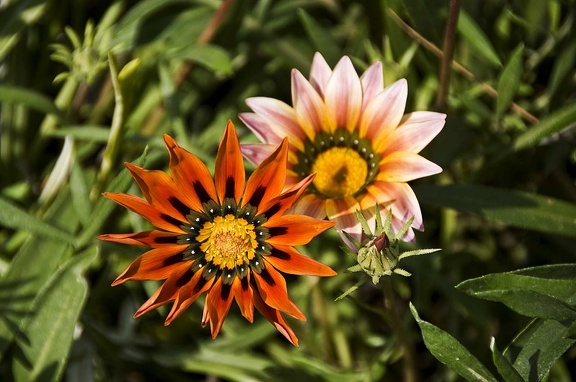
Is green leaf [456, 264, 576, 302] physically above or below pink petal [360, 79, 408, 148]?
below

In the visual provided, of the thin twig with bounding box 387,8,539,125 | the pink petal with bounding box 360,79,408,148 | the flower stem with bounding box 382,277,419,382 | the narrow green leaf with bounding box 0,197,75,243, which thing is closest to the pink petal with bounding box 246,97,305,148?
the pink petal with bounding box 360,79,408,148

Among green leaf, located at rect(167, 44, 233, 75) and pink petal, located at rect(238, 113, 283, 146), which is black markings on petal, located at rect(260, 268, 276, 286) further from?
green leaf, located at rect(167, 44, 233, 75)

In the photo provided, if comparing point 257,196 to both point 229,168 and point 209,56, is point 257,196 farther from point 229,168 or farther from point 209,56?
point 209,56

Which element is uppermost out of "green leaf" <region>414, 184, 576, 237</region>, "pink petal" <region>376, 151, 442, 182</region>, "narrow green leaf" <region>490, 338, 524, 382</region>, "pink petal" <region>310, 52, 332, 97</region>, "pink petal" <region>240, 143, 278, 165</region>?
"pink petal" <region>310, 52, 332, 97</region>

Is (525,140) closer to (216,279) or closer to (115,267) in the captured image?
(216,279)

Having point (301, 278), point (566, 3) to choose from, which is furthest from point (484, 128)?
point (301, 278)

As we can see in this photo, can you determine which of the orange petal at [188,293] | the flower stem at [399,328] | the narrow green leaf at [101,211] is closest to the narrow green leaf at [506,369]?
the flower stem at [399,328]

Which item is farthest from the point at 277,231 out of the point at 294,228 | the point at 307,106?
the point at 307,106
